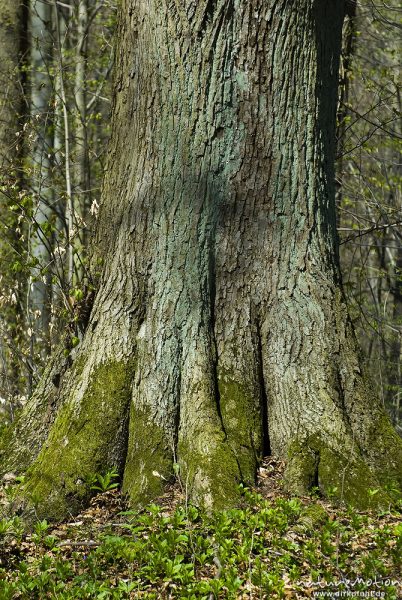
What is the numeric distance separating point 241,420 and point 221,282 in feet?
3.06

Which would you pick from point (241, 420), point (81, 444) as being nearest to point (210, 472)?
point (241, 420)

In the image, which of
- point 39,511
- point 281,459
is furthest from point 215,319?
point 39,511

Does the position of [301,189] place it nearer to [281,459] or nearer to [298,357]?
[298,357]

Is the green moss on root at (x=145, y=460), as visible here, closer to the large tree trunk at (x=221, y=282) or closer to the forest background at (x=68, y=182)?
the large tree trunk at (x=221, y=282)

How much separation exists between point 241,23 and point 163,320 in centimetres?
203

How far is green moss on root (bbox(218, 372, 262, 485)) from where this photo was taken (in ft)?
14.5

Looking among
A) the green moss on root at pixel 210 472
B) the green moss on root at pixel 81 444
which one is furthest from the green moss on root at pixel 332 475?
the green moss on root at pixel 81 444

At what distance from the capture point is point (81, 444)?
4434 millimetres

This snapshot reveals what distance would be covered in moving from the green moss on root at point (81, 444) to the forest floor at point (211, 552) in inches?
6.1

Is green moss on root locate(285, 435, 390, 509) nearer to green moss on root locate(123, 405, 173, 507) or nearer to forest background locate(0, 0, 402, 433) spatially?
green moss on root locate(123, 405, 173, 507)

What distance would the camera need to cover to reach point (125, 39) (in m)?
4.86

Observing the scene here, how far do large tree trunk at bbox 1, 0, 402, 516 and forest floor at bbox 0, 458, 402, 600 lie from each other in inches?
13.9

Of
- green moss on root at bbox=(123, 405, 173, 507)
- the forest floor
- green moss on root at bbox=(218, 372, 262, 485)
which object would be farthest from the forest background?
the forest floor

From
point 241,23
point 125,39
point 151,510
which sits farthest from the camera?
point 125,39
